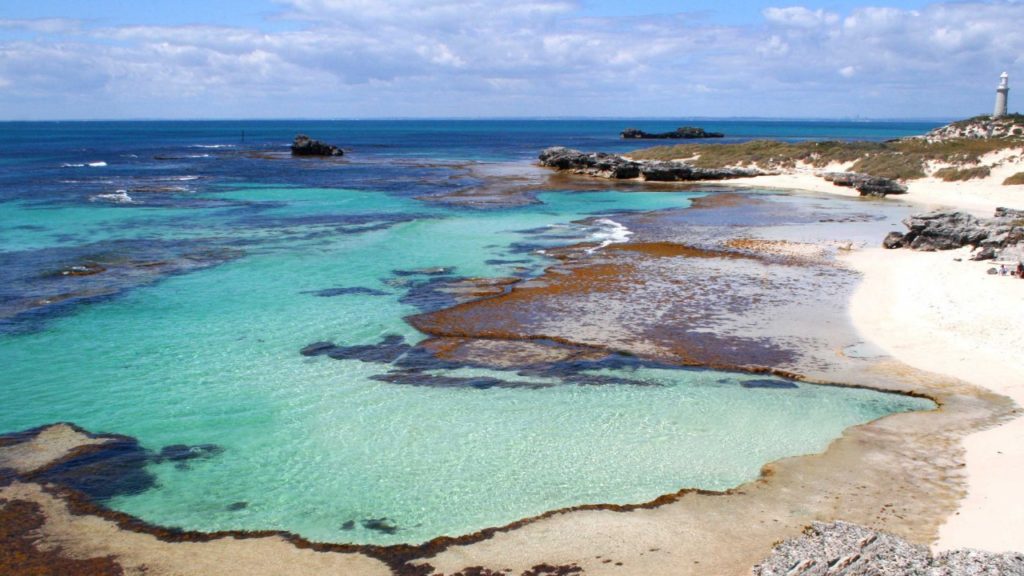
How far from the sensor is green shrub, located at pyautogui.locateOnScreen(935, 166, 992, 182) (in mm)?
49963

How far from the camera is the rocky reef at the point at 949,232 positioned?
1096 inches

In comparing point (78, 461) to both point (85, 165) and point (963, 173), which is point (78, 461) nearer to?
point (963, 173)

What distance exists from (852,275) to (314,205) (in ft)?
102

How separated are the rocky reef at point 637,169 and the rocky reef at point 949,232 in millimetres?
30158

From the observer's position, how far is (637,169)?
62812 mm

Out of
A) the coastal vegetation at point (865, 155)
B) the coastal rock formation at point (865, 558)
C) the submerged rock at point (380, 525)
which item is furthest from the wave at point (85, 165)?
the coastal rock formation at point (865, 558)

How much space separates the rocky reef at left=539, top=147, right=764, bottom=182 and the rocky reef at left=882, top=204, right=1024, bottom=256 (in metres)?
30.2

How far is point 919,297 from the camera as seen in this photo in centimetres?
2177

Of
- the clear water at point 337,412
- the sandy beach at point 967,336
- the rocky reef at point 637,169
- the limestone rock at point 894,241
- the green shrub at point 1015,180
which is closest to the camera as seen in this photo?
the sandy beach at point 967,336

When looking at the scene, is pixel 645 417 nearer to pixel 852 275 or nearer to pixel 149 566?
pixel 149 566

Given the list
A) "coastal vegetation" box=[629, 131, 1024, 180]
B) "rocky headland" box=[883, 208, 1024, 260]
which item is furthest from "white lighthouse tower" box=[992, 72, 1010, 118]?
"rocky headland" box=[883, 208, 1024, 260]

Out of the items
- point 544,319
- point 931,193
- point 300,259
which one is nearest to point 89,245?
point 300,259

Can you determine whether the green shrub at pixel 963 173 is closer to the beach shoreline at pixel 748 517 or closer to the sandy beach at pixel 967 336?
the sandy beach at pixel 967 336

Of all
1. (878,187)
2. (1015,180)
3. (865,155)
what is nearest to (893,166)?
(865,155)
